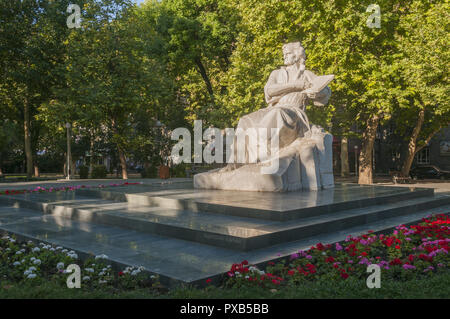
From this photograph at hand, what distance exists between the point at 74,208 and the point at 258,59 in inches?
586

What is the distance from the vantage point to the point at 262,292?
3746 mm

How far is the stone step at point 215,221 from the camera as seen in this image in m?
5.71

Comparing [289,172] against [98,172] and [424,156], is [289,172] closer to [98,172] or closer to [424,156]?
[98,172]

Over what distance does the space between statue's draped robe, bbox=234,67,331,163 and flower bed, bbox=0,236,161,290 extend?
5.88m

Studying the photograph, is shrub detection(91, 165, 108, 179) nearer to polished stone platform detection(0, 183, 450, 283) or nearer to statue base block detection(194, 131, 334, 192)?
polished stone platform detection(0, 183, 450, 283)

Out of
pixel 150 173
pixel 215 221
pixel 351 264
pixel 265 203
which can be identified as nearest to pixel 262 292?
pixel 351 264

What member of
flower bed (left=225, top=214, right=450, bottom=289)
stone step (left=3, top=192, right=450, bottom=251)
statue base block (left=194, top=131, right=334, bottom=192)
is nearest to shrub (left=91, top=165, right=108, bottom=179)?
stone step (left=3, top=192, right=450, bottom=251)

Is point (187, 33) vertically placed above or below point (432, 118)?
above

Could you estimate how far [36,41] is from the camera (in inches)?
897

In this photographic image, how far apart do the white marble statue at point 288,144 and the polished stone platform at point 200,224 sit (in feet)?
1.98

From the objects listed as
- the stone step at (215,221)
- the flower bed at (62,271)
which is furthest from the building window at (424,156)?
the flower bed at (62,271)

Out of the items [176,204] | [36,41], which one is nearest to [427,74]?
[176,204]

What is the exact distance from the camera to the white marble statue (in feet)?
30.6
